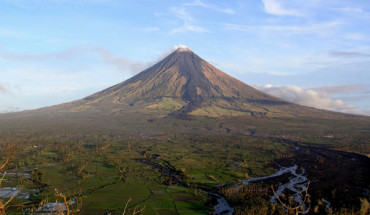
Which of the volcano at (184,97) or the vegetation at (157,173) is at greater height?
the volcano at (184,97)

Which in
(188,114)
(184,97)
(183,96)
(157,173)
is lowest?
(157,173)

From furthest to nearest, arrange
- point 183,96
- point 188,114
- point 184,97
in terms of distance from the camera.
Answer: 1. point 183,96
2. point 184,97
3. point 188,114

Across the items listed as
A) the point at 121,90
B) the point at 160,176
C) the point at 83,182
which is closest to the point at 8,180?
the point at 83,182

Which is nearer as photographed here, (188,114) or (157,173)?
(157,173)

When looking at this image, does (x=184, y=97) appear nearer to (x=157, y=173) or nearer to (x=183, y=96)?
(x=183, y=96)

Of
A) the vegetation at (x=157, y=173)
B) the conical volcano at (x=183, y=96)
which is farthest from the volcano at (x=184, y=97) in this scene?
the vegetation at (x=157, y=173)

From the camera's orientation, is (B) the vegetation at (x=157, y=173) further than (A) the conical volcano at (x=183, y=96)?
No

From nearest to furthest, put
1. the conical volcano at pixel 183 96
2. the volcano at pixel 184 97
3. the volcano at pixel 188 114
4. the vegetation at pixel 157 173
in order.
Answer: the vegetation at pixel 157 173 < the volcano at pixel 188 114 < the volcano at pixel 184 97 < the conical volcano at pixel 183 96

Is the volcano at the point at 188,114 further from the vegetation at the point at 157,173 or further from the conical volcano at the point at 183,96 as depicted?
the vegetation at the point at 157,173

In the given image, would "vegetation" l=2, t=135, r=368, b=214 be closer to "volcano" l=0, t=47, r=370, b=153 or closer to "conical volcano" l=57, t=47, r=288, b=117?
"volcano" l=0, t=47, r=370, b=153

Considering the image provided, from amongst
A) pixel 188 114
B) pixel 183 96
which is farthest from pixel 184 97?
pixel 188 114

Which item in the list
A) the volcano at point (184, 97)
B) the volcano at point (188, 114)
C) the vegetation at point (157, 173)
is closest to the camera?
the vegetation at point (157, 173)
